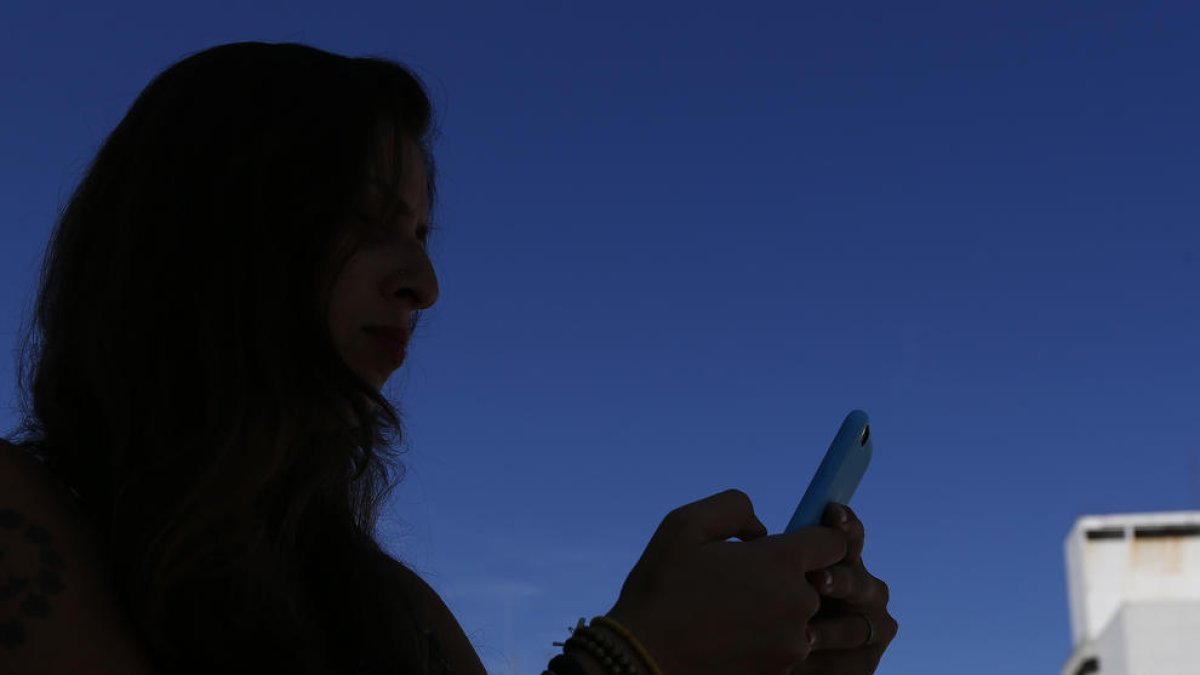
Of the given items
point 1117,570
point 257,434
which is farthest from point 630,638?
point 1117,570

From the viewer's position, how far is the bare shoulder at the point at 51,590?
114 cm

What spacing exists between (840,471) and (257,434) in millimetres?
620

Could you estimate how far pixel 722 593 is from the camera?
1.25m

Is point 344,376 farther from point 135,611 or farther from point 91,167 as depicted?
point 91,167

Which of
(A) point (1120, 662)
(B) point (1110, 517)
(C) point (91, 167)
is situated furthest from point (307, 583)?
(B) point (1110, 517)

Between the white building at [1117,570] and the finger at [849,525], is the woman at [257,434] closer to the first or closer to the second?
the finger at [849,525]

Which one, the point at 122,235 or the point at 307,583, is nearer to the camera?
the point at 122,235

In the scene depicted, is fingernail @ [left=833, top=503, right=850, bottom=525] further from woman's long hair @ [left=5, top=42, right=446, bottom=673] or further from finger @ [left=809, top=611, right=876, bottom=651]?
woman's long hair @ [left=5, top=42, right=446, bottom=673]

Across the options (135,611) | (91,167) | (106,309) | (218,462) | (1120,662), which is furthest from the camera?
(1120,662)

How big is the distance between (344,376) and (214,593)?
28 cm

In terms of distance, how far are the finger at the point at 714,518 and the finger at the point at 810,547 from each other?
0.04 metres

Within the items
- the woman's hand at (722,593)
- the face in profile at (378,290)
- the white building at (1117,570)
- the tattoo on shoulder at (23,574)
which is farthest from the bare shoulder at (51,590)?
the white building at (1117,570)

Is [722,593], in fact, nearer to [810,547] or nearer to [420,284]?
[810,547]

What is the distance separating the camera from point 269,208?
1.48 meters
